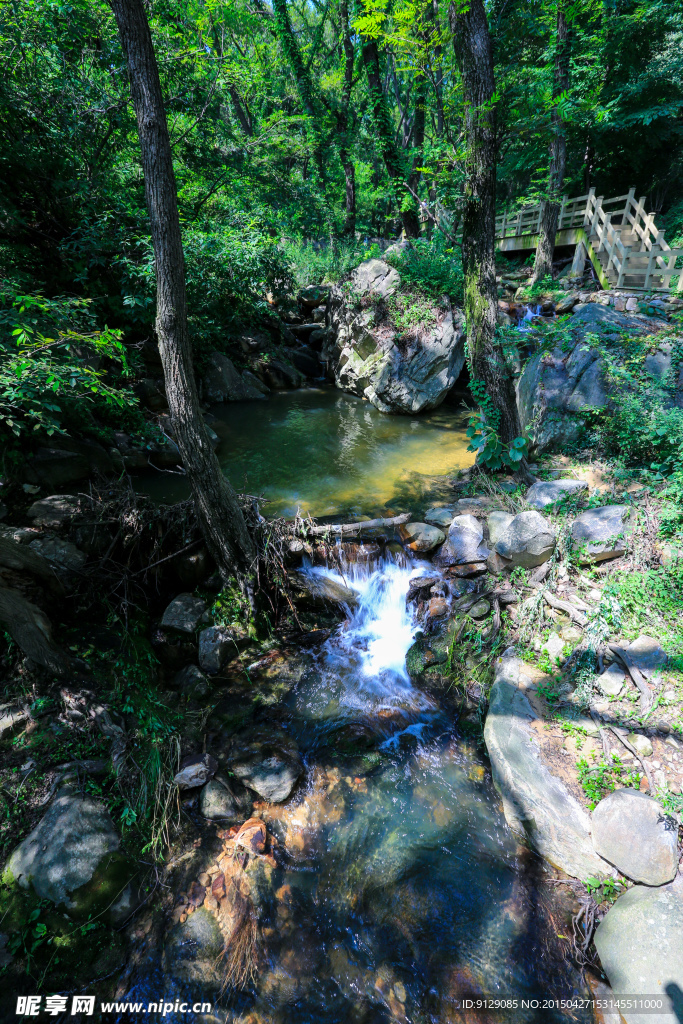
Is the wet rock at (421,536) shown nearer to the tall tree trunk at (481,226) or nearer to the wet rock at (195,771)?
the tall tree trunk at (481,226)

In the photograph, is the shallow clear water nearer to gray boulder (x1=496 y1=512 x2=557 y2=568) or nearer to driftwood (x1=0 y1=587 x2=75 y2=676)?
gray boulder (x1=496 y1=512 x2=557 y2=568)

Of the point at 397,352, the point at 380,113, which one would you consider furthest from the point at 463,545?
the point at 380,113

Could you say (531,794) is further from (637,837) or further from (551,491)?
(551,491)

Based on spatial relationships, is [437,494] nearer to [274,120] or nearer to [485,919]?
[485,919]

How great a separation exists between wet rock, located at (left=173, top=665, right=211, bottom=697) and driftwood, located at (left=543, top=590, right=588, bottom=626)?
3508 millimetres

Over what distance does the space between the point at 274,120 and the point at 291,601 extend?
39.2 ft

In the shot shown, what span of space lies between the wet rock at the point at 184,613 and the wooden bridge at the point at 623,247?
9.89 metres

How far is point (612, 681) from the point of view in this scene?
3766mm

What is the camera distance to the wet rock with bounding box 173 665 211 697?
4.49 meters

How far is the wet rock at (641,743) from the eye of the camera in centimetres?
338

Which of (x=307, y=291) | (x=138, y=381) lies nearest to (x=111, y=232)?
(x=138, y=381)

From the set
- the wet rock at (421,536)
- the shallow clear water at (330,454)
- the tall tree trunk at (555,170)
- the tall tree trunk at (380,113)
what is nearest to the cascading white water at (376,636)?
the wet rock at (421,536)

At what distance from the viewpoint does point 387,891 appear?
11.1 ft

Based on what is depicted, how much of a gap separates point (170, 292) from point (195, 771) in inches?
158
